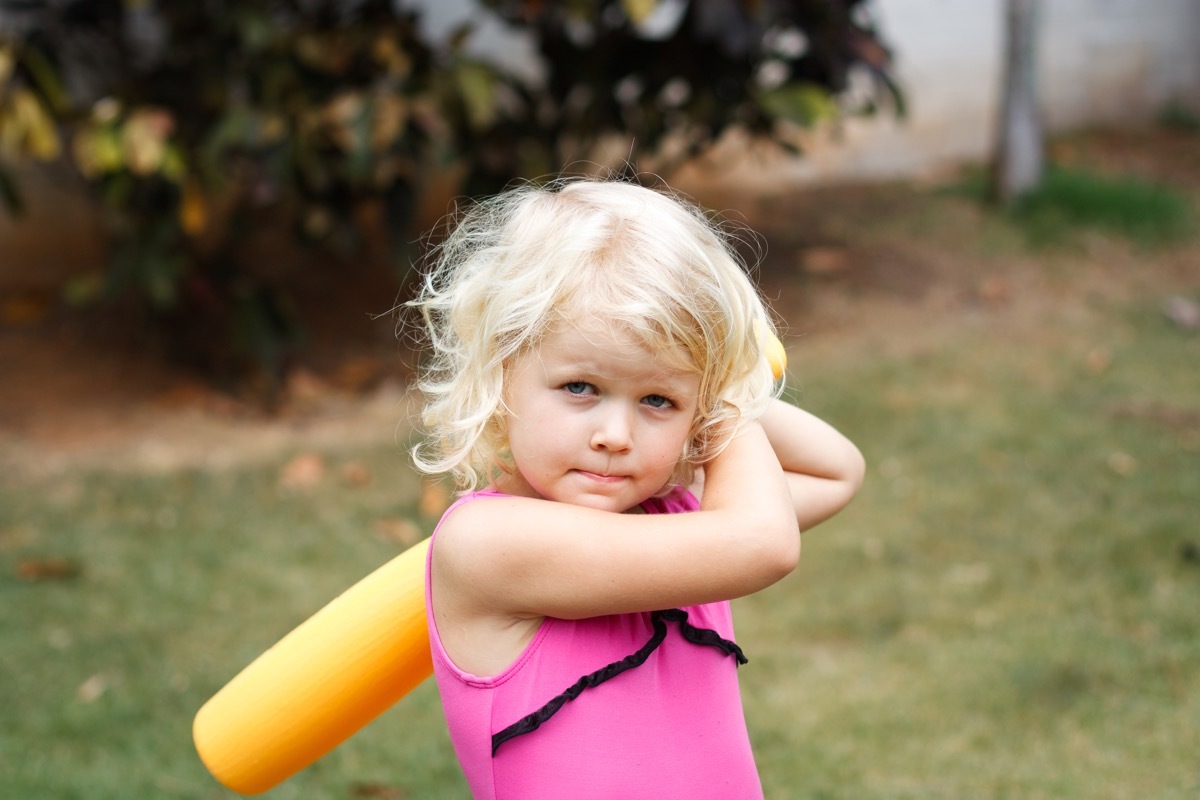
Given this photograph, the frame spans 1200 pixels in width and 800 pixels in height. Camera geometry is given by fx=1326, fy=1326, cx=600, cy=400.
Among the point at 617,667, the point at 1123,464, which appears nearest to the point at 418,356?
the point at 1123,464

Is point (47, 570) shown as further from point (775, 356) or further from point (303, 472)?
point (775, 356)

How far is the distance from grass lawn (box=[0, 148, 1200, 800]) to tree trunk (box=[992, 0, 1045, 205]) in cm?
103

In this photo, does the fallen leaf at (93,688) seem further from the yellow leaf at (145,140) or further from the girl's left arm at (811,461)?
the girl's left arm at (811,461)

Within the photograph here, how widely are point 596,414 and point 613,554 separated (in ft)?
0.47

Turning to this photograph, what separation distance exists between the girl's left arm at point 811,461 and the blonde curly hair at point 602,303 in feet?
0.53

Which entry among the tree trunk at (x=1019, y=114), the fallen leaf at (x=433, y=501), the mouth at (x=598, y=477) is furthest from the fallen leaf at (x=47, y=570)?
the tree trunk at (x=1019, y=114)

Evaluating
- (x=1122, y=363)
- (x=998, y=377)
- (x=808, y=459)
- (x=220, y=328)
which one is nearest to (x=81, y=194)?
(x=220, y=328)

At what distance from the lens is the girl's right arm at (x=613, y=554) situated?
133 centimetres

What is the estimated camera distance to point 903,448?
435 cm

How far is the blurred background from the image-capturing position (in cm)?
298

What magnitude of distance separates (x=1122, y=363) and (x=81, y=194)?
413cm

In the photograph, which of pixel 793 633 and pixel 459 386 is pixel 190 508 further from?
pixel 459 386

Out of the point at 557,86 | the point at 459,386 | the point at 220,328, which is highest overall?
the point at 459,386

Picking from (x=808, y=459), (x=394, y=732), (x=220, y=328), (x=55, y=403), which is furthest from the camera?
(x=220, y=328)
